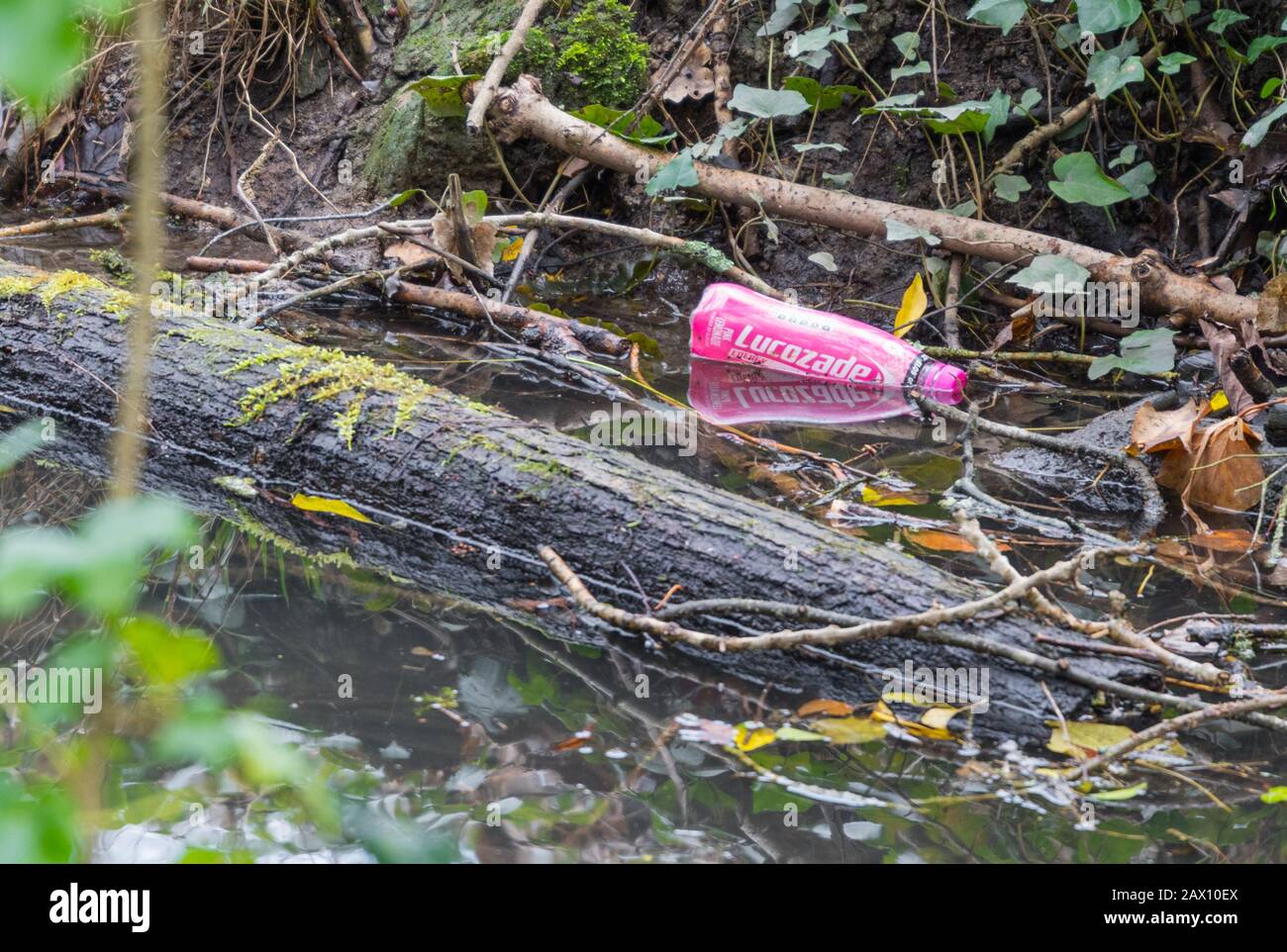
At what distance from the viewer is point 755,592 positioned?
212 cm

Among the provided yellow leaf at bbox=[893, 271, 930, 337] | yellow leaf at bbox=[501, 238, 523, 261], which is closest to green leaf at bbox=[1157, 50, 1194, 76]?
yellow leaf at bbox=[893, 271, 930, 337]

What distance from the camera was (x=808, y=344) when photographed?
357 centimetres

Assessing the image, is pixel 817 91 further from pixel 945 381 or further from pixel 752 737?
pixel 752 737

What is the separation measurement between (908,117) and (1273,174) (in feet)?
4.09

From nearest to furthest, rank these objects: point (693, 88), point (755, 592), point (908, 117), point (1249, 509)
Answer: point (755, 592)
point (1249, 509)
point (908, 117)
point (693, 88)

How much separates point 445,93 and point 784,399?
197 cm

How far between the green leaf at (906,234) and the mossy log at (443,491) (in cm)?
166

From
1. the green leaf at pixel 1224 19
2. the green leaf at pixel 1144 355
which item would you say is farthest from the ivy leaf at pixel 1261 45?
the green leaf at pixel 1144 355

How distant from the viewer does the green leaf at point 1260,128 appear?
11.5 feet

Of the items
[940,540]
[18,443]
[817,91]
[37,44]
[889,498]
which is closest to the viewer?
[37,44]

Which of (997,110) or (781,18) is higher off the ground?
(781,18)

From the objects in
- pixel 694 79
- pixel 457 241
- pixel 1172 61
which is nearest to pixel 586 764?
pixel 457 241
